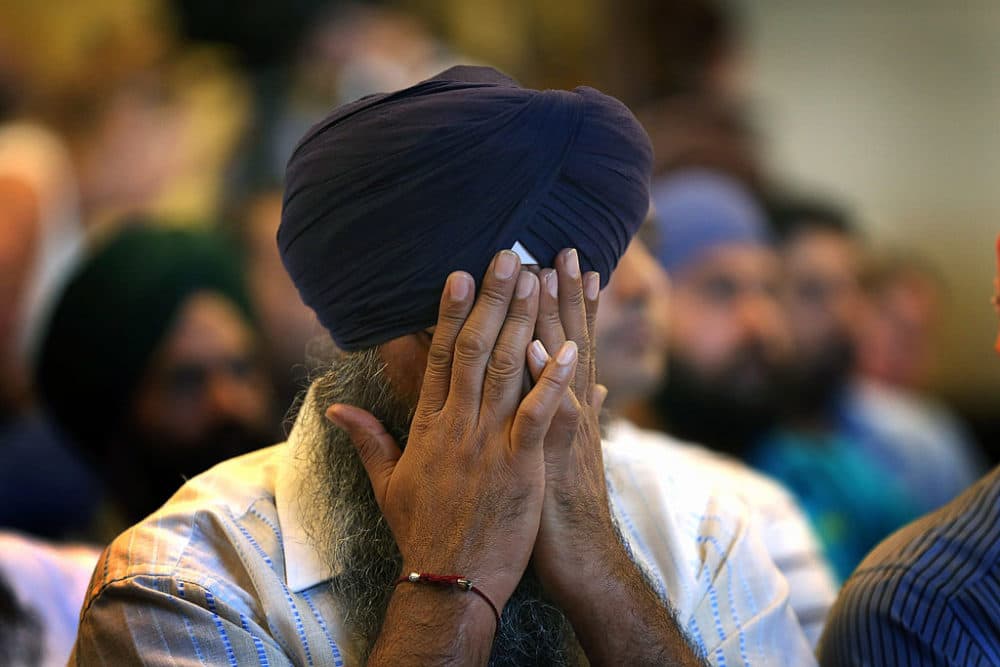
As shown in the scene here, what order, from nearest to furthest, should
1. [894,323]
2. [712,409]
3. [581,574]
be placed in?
1. [581,574]
2. [712,409]
3. [894,323]

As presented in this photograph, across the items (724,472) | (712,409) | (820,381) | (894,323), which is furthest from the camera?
(894,323)

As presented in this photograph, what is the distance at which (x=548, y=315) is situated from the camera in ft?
5.55

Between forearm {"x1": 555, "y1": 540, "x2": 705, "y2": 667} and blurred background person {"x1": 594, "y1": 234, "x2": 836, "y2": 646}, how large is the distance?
797 mm

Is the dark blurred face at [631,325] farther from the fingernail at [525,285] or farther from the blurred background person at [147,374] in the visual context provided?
the fingernail at [525,285]

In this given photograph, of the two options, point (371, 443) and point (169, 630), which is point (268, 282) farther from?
point (169, 630)

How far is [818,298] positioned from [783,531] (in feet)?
8.93

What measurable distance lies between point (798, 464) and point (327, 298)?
97.3 inches

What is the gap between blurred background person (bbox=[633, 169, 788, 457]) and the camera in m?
4.04

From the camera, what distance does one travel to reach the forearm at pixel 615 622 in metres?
1.69

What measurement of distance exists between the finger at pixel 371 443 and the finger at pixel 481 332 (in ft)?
0.47

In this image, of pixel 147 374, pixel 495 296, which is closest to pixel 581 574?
pixel 495 296

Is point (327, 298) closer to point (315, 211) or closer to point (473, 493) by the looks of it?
point (315, 211)

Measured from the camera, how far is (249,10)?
5504 mm

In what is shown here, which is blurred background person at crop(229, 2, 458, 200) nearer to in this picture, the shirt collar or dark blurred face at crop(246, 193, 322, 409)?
dark blurred face at crop(246, 193, 322, 409)
